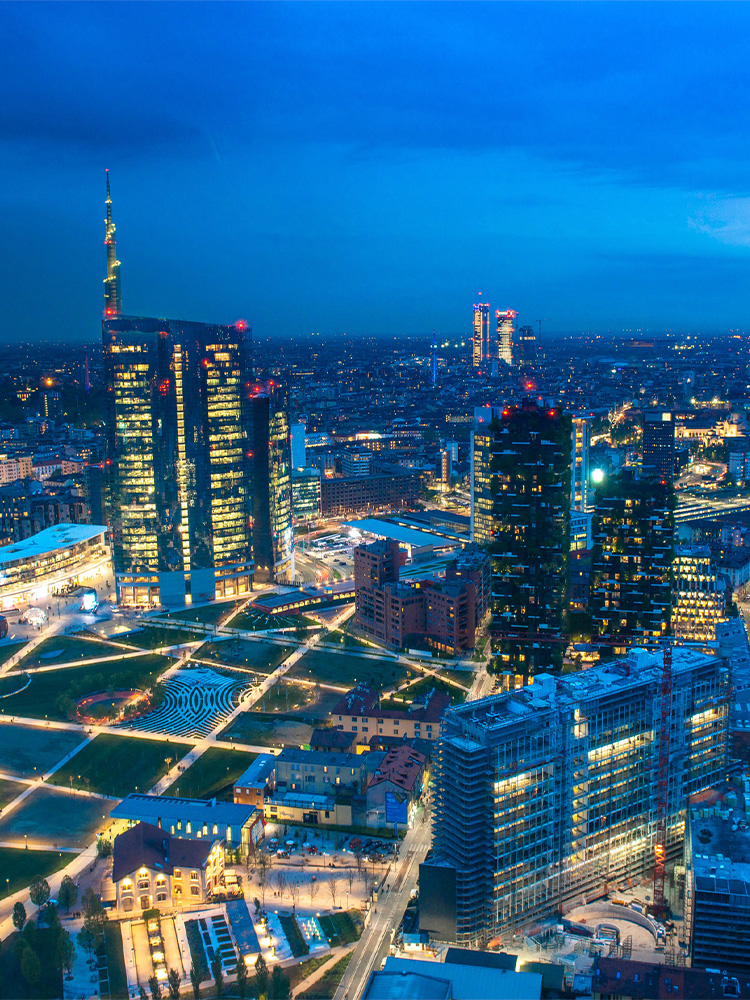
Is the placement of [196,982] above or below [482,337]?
below

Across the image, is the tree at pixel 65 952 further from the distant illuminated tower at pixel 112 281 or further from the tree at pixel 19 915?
the distant illuminated tower at pixel 112 281

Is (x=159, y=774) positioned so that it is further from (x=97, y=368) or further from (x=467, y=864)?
(x=97, y=368)

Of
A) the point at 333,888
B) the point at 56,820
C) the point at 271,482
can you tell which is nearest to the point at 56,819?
the point at 56,820

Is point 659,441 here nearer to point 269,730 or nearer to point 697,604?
point 697,604

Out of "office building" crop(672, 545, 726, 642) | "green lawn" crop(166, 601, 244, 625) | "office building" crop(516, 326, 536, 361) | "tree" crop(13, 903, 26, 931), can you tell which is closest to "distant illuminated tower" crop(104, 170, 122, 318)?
"green lawn" crop(166, 601, 244, 625)

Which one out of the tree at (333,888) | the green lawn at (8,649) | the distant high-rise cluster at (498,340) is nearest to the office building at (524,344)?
the distant high-rise cluster at (498,340)

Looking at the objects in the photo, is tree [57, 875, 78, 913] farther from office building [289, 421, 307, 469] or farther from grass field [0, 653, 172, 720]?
A: office building [289, 421, 307, 469]
